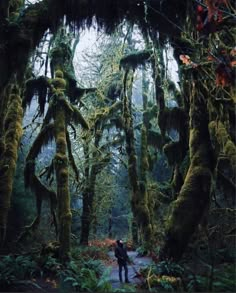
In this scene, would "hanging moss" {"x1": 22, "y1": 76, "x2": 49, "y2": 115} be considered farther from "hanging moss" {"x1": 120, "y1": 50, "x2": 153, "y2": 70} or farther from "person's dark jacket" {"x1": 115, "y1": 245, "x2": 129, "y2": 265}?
"person's dark jacket" {"x1": 115, "y1": 245, "x2": 129, "y2": 265}

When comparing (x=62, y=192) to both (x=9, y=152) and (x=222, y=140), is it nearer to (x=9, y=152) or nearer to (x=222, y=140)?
(x=9, y=152)

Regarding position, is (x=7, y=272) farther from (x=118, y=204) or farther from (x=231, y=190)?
(x=118, y=204)

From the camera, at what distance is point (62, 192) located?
12336 millimetres

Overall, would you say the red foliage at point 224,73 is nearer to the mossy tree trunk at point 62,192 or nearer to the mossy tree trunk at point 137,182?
the mossy tree trunk at point 62,192

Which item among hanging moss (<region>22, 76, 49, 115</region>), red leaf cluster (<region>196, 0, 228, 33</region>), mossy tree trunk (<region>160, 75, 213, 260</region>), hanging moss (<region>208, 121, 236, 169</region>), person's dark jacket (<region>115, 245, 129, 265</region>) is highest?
hanging moss (<region>22, 76, 49, 115</region>)

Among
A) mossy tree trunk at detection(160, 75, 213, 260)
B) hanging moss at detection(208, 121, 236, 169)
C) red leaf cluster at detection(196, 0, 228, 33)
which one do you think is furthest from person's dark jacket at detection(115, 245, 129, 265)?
red leaf cluster at detection(196, 0, 228, 33)

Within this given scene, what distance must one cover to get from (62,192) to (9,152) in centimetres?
216

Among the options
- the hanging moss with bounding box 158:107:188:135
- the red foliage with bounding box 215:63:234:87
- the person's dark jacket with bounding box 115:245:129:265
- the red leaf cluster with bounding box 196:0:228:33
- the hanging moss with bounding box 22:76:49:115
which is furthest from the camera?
the hanging moss with bounding box 158:107:188:135

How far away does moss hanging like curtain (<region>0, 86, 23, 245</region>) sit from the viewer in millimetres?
10658

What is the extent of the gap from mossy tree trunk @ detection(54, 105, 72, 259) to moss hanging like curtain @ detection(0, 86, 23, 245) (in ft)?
4.59

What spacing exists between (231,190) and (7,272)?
27.9ft

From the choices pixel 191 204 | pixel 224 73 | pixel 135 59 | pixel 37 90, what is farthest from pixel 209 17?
pixel 135 59

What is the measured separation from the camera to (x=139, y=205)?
17031mm

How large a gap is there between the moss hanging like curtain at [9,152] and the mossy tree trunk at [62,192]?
1.40 m
